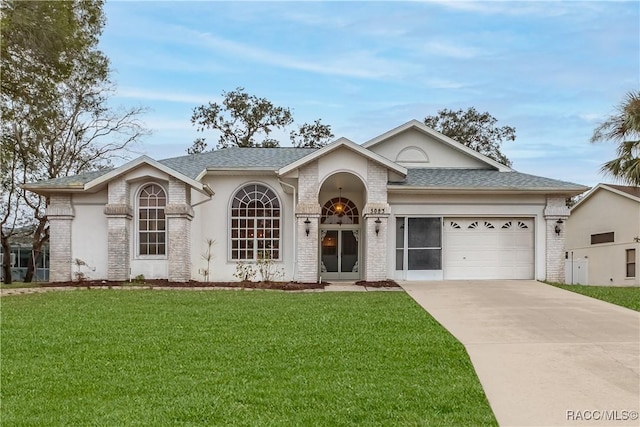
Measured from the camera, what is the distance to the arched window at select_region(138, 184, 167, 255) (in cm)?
1961

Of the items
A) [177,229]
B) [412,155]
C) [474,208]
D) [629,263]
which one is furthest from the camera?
[629,263]

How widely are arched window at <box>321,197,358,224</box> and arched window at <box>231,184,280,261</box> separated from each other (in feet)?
6.31

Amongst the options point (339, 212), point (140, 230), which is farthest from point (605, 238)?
point (140, 230)

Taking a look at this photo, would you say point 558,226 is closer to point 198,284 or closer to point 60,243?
point 198,284

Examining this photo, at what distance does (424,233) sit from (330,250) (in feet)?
11.2

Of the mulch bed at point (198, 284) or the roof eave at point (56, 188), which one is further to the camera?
the roof eave at point (56, 188)

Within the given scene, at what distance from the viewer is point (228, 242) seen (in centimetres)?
2016

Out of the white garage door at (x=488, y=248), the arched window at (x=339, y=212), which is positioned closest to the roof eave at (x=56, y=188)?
the arched window at (x=339, y=212)

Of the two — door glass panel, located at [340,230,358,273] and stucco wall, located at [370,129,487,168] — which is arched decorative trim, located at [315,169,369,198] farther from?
stucco wall, located at [370,129,487,168]

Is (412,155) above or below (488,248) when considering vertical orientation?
above

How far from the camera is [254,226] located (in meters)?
20.3

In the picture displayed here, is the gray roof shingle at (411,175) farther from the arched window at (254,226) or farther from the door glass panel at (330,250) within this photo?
the door glass panel at (330,250)

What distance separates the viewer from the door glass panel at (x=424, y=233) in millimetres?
19906

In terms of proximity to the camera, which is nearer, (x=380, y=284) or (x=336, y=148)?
(x=380, y=284)
